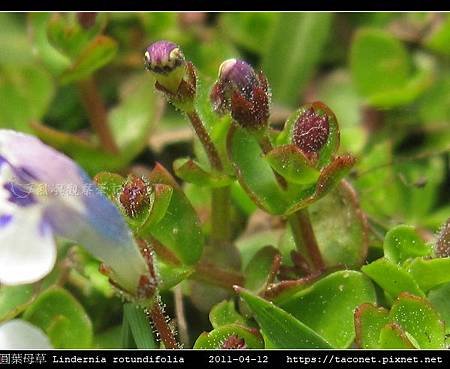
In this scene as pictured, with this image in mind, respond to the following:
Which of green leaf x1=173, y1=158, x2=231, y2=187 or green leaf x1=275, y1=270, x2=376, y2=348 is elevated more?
green leaf x1=173, y1=158, x2=231, y2=187

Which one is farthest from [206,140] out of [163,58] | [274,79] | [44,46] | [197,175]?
[274,79]

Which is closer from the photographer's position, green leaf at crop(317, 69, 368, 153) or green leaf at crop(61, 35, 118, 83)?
green leaf at crop(61, 35, 118, 83)

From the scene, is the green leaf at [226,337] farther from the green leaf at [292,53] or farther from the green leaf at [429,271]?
the green leaf at [292,53]

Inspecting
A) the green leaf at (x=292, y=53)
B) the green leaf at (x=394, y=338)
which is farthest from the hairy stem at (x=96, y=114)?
the green leaf at (x=394, y=338)

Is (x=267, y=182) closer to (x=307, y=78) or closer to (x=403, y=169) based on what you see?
(x=403, y=169)

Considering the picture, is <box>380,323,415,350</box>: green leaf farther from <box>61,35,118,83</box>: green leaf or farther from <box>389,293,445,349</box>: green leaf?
<box>61,35,118,83</box>: green leaf

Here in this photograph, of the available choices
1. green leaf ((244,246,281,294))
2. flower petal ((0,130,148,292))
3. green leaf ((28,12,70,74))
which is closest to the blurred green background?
green leaf ((28,12,70,74))
